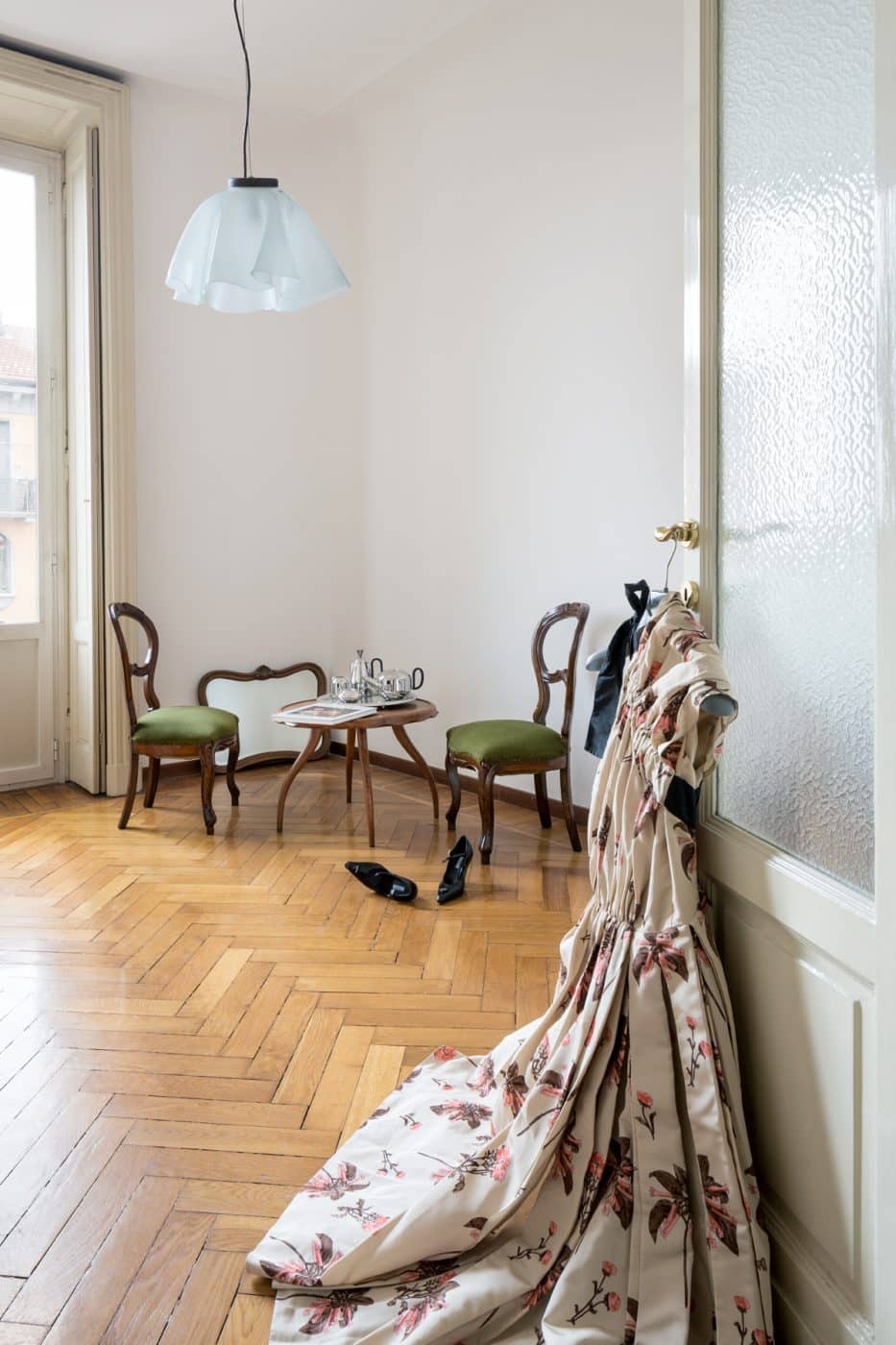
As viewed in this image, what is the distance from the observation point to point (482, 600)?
4848mm

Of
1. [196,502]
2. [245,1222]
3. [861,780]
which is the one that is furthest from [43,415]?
[861,780]

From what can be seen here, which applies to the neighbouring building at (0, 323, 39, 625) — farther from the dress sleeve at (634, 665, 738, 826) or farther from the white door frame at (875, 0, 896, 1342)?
the white door frame at (875, 0, 896, 1342)

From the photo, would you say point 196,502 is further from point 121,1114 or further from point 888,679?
point 888,679

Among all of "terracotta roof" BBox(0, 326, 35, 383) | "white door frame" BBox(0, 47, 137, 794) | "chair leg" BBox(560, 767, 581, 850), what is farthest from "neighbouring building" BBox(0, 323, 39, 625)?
"chair leg" BBox(560, 767, 581, 850)

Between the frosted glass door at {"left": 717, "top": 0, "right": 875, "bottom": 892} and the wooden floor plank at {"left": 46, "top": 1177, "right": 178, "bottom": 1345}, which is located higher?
the frosted glass door at {"left": 717, "top": 0, "right": 875, "bottom": 892}

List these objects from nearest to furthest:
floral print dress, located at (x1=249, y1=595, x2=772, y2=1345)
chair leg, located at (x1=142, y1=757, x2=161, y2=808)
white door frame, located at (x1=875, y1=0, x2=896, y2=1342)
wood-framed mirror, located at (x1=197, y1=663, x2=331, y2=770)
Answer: white door frame, located at (x1=875, y1=0, x2=896, y2=1342) < floral print dress, located at (x1=249, y1=595, x2=772, y2=1345) < chair leg, located at (x1=142, y1=757, x2=161, y2=808) < wood-framed mirror, located at (x1=197, y1=663, x2=331, y2=770)

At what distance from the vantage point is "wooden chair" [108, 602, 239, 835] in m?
4.30

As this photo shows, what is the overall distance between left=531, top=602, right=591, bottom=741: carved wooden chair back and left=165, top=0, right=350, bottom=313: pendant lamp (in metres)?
1.67

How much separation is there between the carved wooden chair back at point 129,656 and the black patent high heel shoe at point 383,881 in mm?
1508

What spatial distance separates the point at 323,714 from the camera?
4.12m

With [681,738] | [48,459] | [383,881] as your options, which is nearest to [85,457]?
[48,459]

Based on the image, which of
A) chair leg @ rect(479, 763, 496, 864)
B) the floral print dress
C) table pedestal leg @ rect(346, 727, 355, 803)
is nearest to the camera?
the floral print dress

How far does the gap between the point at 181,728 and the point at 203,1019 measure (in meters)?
1.98

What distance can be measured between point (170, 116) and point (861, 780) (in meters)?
5.16
